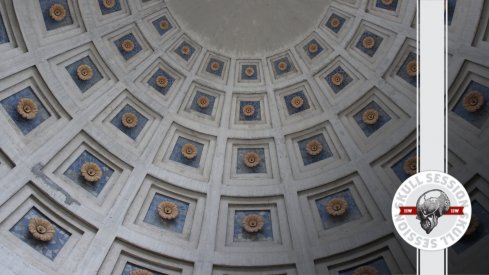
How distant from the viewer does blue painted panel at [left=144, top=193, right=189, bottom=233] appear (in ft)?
57.9

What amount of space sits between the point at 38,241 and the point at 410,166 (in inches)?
436

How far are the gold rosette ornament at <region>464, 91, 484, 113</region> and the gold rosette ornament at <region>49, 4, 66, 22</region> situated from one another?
39.9 feet

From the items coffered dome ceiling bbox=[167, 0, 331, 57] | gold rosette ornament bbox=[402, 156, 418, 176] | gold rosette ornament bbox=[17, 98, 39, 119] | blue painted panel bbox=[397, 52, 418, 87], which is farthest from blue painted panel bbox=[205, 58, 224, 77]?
gold rosette ornament bbox=[402, 156, 418, 176]

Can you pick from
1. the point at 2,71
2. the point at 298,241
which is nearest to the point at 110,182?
the point at 2,71

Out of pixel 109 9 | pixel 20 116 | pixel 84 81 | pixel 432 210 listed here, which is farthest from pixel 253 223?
pixel 432 210

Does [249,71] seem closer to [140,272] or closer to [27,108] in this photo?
[27,108]

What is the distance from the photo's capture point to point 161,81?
1923cm

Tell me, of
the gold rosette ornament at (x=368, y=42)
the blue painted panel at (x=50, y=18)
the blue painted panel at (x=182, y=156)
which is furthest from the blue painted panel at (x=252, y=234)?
the blue painted panel at (x=50, y=18)

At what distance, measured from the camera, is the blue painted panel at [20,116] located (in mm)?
15896

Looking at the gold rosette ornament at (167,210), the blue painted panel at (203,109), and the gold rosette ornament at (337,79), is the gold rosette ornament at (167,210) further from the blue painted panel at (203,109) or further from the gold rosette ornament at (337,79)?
the gold rosette ornament at (337,79)

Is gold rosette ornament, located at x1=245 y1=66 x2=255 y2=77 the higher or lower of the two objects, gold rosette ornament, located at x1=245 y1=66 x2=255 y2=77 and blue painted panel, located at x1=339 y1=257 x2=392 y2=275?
the higher

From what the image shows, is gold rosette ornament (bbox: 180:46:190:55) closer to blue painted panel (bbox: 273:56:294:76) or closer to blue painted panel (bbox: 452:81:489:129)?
blue painted panel (bbox: 273:56:294:76)

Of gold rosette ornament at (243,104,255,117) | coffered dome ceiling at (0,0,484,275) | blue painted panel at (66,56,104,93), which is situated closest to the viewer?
coffered dome ceiling at (0,0,484,275)

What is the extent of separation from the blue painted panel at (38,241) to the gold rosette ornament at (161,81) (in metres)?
5.79
